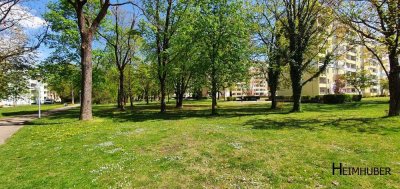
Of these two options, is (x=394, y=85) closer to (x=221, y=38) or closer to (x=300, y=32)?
(x=300, y=32)

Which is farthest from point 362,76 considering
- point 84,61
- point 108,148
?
point 108,148

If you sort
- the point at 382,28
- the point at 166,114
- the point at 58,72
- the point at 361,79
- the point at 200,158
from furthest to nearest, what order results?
1. the point at 361,79
2. the point at 58,72
3. the point at 166,114
4. the point at 382,28
5. the point at 200,158

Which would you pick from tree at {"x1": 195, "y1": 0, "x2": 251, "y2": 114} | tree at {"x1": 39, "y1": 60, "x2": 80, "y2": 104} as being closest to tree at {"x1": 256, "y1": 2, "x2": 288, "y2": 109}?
tree at {"x1": 195, "y1": 0, "x2": 251, "y2": 114}

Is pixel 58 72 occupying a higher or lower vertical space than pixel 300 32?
lower

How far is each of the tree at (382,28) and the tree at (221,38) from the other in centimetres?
845

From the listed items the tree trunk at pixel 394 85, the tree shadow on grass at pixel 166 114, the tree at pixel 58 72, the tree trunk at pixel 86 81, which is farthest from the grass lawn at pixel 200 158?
the tree at pixel 58 72

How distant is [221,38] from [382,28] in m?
11.5

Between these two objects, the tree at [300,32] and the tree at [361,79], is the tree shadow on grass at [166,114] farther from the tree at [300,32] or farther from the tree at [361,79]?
the tree at [361,79]

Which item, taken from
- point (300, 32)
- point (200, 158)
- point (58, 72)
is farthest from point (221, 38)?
point (58, 72)

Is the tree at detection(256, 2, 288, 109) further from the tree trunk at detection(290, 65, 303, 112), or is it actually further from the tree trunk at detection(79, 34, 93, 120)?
the tree trunk at detection(79, 34, 93, 120)

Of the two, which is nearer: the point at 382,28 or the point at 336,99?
the point at 382,28

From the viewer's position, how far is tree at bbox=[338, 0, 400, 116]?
17.2 meters

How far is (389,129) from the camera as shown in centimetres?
1452

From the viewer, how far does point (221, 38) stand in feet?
83.0
